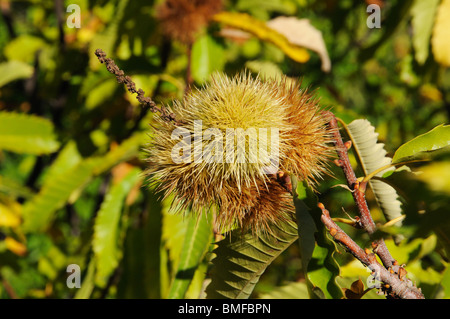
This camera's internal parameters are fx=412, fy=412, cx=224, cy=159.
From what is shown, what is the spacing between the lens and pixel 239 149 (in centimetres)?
70

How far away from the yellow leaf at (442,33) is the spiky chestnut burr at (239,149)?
1.03 meters

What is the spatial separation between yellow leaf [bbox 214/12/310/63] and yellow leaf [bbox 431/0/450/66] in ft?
1.74

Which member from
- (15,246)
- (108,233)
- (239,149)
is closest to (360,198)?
(239,149)

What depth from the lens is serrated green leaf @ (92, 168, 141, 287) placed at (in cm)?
140

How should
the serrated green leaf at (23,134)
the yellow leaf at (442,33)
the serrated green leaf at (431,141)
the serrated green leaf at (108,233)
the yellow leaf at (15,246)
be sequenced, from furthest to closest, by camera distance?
the yellow leaf at (15,246) < the serrated green leaf at (23,134) < the yellow leaf at (442,33) < the serrated green leaf at (108,233) < the serrated green leaf at (431,141)

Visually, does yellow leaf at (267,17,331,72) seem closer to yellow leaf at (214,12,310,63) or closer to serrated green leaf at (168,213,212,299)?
yellow leaf at (214,12,310,63)

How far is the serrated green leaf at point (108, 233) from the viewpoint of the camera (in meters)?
1.40

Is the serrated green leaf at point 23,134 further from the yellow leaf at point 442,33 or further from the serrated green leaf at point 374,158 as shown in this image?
the yellow leaf at point 442,33

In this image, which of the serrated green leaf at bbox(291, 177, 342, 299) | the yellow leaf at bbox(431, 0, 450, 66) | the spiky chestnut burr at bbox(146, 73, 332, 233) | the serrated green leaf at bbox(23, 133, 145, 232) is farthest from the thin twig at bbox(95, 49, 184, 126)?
the yellow leaf at bbox(431, 0, 450, 66)

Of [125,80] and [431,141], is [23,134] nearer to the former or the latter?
[125,80]

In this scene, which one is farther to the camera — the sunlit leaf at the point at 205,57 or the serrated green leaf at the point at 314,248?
the sunlit leaf at the point at 205,57

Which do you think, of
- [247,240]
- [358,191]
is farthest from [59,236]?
[358,191]

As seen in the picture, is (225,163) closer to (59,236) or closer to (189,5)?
(189,5)

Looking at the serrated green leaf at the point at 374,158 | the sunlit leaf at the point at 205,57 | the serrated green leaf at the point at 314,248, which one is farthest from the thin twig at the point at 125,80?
the sunlit leaf at the point at 205,57
